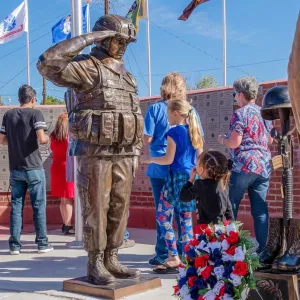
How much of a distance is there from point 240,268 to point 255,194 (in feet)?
7.21

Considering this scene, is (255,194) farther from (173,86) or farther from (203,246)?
(203,246)

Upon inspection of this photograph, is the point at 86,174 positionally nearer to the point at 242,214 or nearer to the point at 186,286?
the point at 186,286

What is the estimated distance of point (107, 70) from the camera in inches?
169

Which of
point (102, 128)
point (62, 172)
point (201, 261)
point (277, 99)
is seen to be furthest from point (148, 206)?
point (201, 261)

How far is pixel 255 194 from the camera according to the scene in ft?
17.4

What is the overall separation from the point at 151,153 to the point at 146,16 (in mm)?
9846

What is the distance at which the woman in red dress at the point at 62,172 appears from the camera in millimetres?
7633

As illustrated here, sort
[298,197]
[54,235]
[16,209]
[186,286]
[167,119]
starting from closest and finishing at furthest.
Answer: [186,286], [167,119], [16,209], [298,197], [54,235]

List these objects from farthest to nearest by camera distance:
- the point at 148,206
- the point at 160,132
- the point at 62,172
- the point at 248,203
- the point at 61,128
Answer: the point at 148,206
the point at 62,172
the point at 61,128
the point at 248,203
the point at 160,132

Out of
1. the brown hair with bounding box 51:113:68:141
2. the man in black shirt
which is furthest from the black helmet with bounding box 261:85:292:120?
the brown hair with bounding box 51:113:68:141

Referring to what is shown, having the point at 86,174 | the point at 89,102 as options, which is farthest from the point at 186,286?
the point at 89,102

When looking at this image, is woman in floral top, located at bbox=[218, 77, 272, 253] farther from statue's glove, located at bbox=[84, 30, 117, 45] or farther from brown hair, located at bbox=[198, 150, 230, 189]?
statue's glove, located at bbox=[84, 30, 117, 45]

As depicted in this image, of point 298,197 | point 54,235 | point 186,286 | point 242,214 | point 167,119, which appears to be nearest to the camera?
point 186,286

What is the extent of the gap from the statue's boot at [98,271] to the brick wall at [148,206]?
10.4ft
